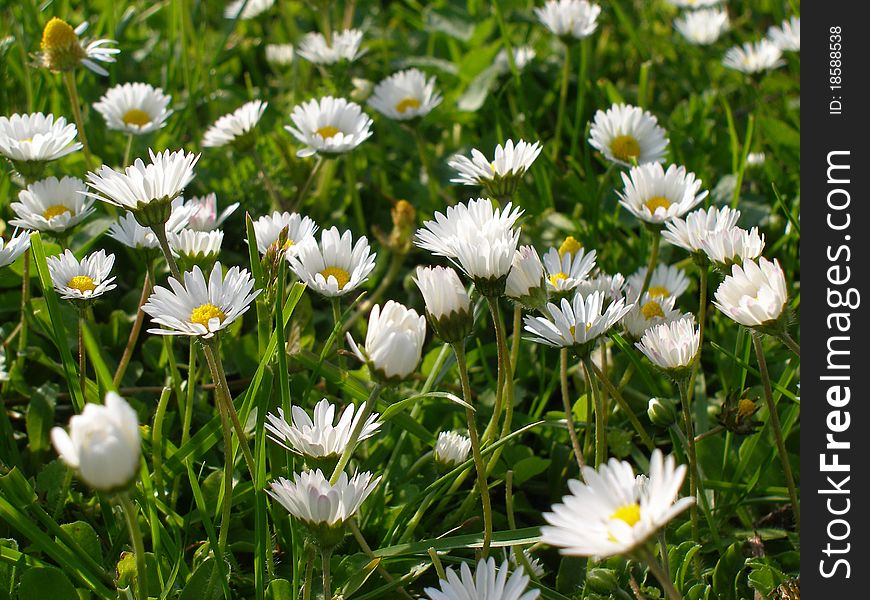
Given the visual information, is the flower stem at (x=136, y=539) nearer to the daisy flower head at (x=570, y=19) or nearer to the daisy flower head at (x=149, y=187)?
the daisy flower head at (x=149, y=187)

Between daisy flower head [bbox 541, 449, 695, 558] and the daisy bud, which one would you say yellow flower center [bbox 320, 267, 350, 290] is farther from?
daisy flower head [bbox 541, 449, 695, 558]

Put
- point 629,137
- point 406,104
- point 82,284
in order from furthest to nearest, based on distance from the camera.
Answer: point 406,104
point 629,137
point 82,284

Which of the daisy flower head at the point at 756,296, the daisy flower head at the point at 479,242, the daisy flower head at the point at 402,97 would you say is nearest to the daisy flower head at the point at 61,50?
the daisy flower head at the point at 402,97

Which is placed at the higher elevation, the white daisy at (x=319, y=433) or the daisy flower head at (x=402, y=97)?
the daisy flower head at (x=402, y=97)

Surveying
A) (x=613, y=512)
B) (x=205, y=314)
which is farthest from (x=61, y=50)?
(x=613, y=512)

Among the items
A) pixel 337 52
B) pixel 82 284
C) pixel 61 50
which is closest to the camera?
pixel 82 284

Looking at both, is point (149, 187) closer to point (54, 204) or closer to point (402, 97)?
point (54, 204)

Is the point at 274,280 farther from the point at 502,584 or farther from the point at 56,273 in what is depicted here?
the point at 502,584

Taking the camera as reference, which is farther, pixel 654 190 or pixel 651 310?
pixel 654 190
